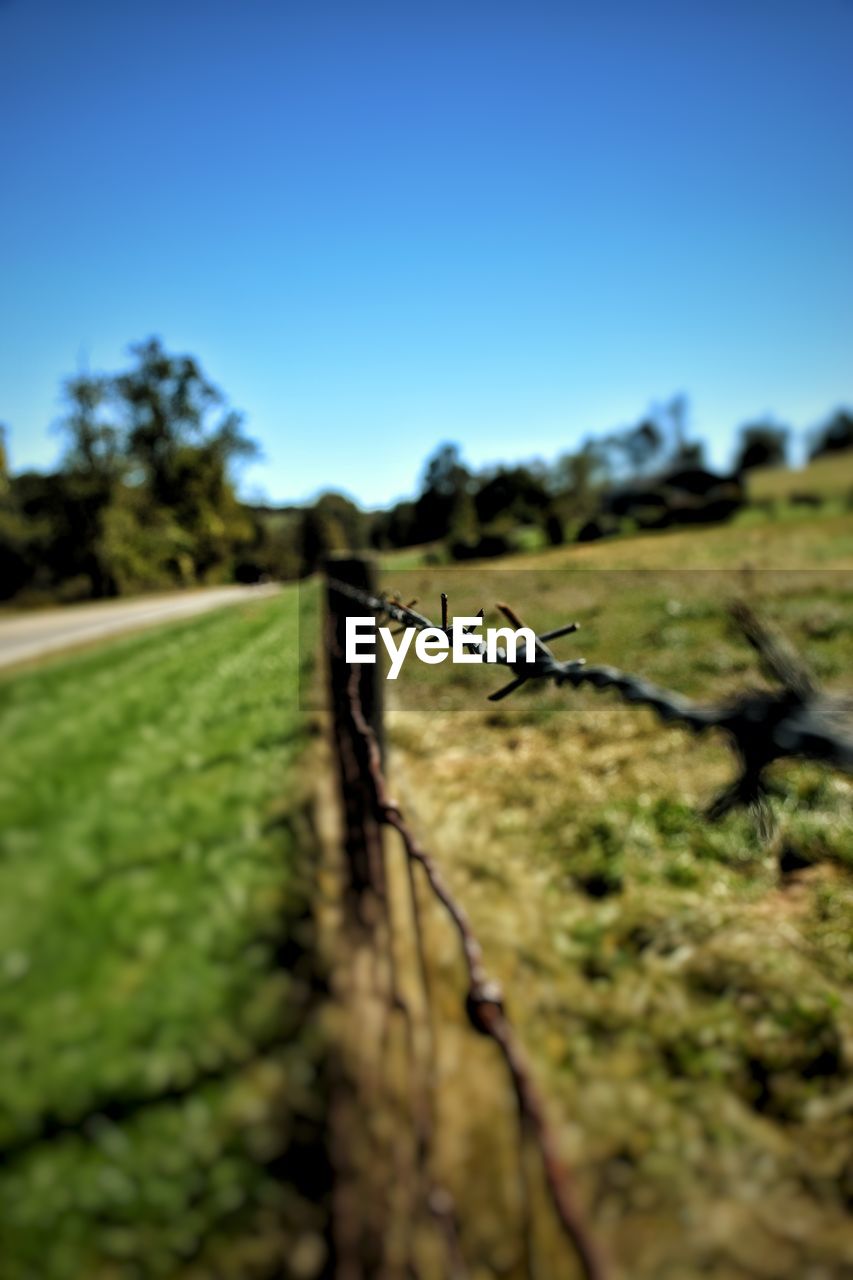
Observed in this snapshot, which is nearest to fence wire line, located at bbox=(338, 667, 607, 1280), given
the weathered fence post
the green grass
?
the weathered fence post

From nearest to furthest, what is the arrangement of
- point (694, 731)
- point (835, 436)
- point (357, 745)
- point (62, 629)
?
point (694, 731) < point (357, 745) < point (62, 629) < point (835, 436)

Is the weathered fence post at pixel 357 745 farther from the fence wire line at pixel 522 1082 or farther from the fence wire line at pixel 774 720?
the fence wire line at pixel 774 720

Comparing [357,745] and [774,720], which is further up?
[774,720]

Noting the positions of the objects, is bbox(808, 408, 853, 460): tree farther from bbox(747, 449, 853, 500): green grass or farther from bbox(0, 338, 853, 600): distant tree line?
bbox(0, 338, 853, 600): distant tree line

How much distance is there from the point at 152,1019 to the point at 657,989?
1918 mm

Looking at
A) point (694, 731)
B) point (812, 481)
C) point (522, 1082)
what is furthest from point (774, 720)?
point (812, 481)

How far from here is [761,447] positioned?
70125 mm

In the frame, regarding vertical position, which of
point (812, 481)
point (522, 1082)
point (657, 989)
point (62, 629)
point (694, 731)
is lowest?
point (657, 989)

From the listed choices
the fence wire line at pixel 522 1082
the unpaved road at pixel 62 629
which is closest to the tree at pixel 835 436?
the unpaved road at pixel 62 629

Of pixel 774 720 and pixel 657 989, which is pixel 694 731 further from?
pixel 657 989

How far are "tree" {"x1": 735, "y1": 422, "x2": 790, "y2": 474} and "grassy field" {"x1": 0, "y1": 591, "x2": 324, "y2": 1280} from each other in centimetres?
7553

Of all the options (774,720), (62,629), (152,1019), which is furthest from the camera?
(62,629)

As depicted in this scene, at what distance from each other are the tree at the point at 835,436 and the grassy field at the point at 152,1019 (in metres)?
75.6

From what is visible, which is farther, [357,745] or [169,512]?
[169,512]
